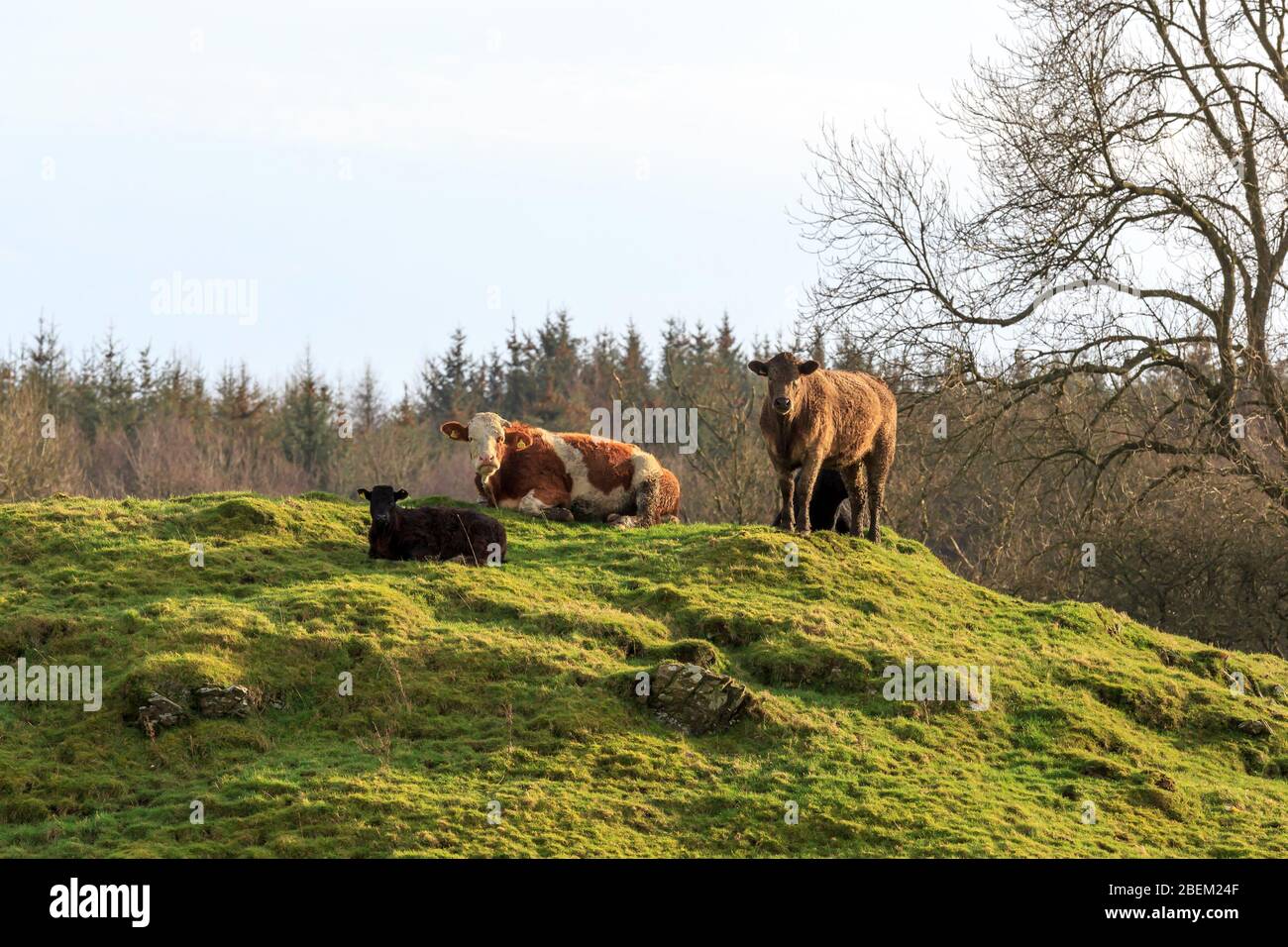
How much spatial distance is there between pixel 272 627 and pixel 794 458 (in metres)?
7.60

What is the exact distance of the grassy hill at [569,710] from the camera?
11.9 meters

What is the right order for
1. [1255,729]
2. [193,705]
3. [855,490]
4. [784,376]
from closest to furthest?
[193,705] < [1255,729] < [784,376] < [855,490]

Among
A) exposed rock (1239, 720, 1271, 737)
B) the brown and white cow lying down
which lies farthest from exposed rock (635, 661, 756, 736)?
exposed rock (1239, 720, 1271, 737)

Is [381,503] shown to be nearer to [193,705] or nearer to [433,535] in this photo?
[433,535]

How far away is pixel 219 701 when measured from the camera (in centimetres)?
1323

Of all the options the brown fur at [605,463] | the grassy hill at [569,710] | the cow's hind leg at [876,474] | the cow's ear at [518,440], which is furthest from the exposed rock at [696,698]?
the cow's hind leg at [876,474]

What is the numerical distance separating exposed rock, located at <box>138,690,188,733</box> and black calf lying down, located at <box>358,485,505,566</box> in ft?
15.0

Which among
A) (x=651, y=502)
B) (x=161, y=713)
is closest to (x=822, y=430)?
(x=651, y=502)

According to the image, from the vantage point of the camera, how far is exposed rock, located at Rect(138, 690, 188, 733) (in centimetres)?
1299

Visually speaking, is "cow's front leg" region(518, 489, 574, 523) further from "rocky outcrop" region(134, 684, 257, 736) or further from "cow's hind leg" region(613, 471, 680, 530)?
"rocky outcrop" region(134, 684, 257, 736)

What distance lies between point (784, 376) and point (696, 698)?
580 cm
